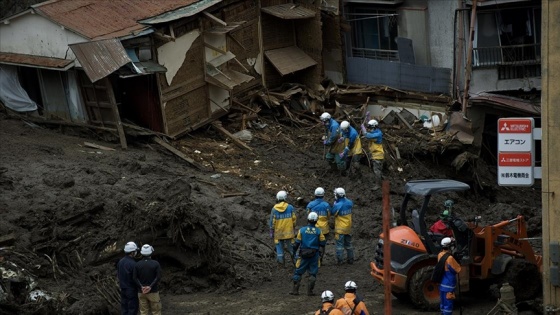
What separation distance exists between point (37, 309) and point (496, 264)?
25.2 feet

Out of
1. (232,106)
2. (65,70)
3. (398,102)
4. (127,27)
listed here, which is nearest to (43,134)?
(65,70)

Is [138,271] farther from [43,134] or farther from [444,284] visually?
[43,134]

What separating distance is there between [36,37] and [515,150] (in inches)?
596

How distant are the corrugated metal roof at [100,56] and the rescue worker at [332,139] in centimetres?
497

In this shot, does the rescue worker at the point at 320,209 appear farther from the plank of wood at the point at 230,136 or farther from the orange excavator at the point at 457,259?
the plank of wood at the point at 230,136

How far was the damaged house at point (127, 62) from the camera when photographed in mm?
26922

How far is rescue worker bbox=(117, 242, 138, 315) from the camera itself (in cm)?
1759

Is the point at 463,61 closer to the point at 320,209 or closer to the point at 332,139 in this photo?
the point at 332,139

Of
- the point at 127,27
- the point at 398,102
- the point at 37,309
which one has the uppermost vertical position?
the point at 127,27

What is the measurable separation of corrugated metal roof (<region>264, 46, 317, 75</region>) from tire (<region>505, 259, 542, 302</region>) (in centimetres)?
1389

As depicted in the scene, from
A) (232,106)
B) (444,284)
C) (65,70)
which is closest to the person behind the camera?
(444,284)

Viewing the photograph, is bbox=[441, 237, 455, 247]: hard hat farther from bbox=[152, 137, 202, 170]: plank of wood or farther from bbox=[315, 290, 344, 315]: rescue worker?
bbox=[152, 137, 202, 170]: plank of wood

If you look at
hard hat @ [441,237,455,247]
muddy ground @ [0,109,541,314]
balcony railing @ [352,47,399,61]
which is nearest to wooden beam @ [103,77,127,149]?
muddy ground @ [0,109,541,314]

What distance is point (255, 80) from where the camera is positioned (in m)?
31.4
